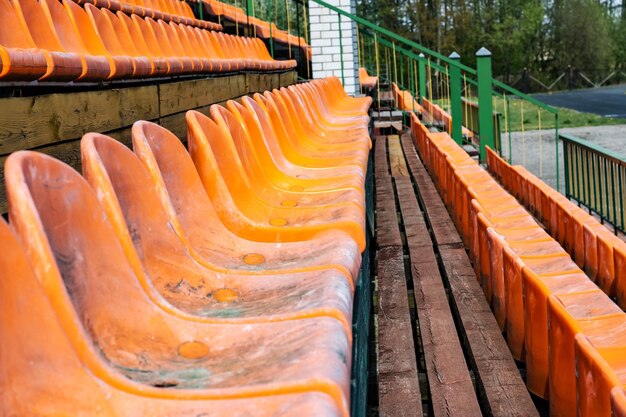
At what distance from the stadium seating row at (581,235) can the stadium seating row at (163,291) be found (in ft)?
6.78

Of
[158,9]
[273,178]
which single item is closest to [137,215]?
[273,178]

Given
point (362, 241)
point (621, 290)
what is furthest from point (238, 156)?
point (621, 290)

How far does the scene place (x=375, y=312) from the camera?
10.0ft

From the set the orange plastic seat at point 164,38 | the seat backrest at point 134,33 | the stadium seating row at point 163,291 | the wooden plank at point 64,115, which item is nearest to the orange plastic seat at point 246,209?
the stadium seating row at point 163,291

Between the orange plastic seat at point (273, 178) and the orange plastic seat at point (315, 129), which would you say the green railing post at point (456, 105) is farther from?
the orange plastic seat at point (273, 178)

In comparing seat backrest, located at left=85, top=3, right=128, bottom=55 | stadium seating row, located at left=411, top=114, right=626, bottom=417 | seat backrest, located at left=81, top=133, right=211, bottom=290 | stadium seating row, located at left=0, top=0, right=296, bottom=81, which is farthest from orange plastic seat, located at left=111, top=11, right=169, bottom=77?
seat backrest, located at left=81, top=133, right=211, bottom=290

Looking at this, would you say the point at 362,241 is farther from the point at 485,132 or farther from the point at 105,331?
the point at 485,132

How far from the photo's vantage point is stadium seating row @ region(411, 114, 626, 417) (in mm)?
1957

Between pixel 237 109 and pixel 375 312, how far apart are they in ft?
3.36

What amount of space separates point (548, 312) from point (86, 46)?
169 centimetres

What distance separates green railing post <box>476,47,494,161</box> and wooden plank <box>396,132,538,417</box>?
4.53m

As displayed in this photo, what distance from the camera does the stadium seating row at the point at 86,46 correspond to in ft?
5.23

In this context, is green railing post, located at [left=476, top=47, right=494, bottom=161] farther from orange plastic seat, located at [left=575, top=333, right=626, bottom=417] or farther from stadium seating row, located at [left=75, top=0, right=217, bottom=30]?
orange plastic seat, located at [left=575, top=333, right=626, bottom=417]

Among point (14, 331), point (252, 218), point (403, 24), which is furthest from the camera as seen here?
point (403, 24)
